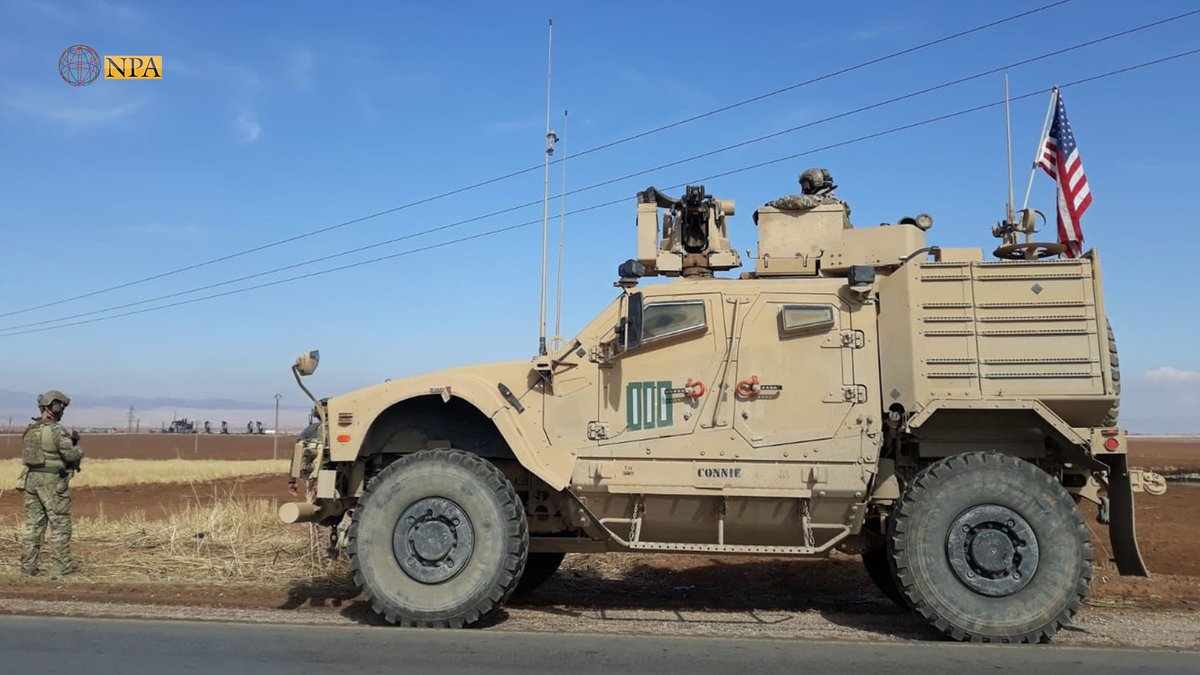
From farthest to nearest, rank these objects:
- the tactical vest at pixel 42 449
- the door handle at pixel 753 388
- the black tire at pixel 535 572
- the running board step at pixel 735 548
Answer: the tactical vest at pixel 42 449, the black tire at pixel 535 572, the door handle at pixel 753 388, the running board step at pixel 735 548

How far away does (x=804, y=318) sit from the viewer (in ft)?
23.4

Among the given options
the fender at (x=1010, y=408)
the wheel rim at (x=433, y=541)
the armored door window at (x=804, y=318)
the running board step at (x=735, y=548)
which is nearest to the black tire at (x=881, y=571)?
the running board step at (x=735, y=548)

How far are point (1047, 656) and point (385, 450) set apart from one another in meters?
5.29

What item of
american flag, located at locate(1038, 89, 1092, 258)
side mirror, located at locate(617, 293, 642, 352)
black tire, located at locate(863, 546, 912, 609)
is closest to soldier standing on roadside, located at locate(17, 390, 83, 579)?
side mirror, located at locate(617, 293, 642, 352)

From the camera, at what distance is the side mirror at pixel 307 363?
24.6 feet

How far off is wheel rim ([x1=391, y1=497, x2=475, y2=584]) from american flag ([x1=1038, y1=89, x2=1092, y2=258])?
314 inches

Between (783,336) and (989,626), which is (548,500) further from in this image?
(989,626)

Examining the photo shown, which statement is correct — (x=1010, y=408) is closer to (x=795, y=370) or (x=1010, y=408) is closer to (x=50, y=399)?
(x=795, y=370)

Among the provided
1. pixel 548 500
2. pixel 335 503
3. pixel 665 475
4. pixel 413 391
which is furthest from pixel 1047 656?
pixel 335 503

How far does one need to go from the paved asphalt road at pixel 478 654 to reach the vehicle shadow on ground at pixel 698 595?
643 mm

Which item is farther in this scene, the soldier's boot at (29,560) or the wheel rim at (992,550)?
the soldier's boot at (29,560)

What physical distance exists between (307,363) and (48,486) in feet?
13.9

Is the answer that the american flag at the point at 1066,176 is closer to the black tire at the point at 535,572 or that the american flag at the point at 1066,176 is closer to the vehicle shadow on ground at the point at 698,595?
the vehicle shadow on ground at the point at 698,595

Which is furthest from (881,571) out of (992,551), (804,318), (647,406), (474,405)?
(474,405)
